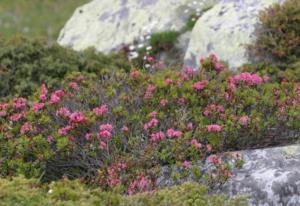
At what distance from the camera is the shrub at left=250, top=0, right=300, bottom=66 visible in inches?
332

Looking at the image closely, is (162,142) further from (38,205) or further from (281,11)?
(281,11)

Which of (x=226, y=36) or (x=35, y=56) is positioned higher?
(x=35, y=56)

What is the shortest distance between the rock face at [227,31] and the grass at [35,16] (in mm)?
7078

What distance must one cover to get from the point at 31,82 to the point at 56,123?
2.28 metres

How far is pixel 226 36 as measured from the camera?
30.8ft

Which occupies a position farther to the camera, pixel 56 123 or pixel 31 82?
pixel 31 82

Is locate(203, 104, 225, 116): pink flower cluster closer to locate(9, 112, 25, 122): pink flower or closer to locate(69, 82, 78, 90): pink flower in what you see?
locate(69, 82, 78, 90): pink flower

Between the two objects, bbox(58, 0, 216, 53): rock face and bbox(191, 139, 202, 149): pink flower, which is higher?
bbox(191, 139, 202, 149): pink flower

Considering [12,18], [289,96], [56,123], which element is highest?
[56,123]

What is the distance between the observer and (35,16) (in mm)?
17984

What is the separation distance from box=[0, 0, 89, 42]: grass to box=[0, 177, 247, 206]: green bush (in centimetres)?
1169

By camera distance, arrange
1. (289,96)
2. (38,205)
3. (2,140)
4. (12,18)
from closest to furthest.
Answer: (38,205)
(2,140)
(289,96)
(12,18)

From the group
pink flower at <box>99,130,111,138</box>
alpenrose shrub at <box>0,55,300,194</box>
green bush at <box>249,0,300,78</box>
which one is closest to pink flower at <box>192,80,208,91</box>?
alpenrose shrub at <box>0,55,300,194</box>

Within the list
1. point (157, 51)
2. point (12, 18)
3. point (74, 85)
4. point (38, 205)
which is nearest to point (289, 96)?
point (74, 85)
